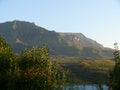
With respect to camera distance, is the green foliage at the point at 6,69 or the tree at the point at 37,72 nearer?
the tree at the point at 37,72

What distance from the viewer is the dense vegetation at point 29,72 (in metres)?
30.1

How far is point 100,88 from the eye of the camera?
2809 cm

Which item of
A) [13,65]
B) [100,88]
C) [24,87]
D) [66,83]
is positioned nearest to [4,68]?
[13,65]

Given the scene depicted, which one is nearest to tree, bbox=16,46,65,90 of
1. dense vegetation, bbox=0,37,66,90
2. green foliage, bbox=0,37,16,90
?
dense vegetation, bbox=0,37,66,90

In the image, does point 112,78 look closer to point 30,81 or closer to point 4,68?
point 30,81

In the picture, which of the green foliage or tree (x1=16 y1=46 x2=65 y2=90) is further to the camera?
the green foliage

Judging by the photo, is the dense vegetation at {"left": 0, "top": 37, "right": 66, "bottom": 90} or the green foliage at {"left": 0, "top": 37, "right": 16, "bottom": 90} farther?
the green foliage at {"left": 0, "top": 37, "right": 16, "bottom": 90}

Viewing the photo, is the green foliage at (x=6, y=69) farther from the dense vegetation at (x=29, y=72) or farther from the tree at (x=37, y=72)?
the tree at (x=37, y=72)

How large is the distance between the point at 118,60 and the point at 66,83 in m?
4.71

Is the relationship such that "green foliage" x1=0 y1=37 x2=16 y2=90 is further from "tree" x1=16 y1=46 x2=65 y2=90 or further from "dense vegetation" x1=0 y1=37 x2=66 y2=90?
"tree" x1=16 y1=46 x2=65 y2=90

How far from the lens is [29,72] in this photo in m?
30.8

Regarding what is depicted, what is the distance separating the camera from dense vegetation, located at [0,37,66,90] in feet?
98.7

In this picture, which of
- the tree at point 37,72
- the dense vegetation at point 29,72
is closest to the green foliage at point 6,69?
the dense vegetation at point 29,72

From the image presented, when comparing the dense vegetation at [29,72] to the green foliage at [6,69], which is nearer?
the dense vegetation at [29,72]
